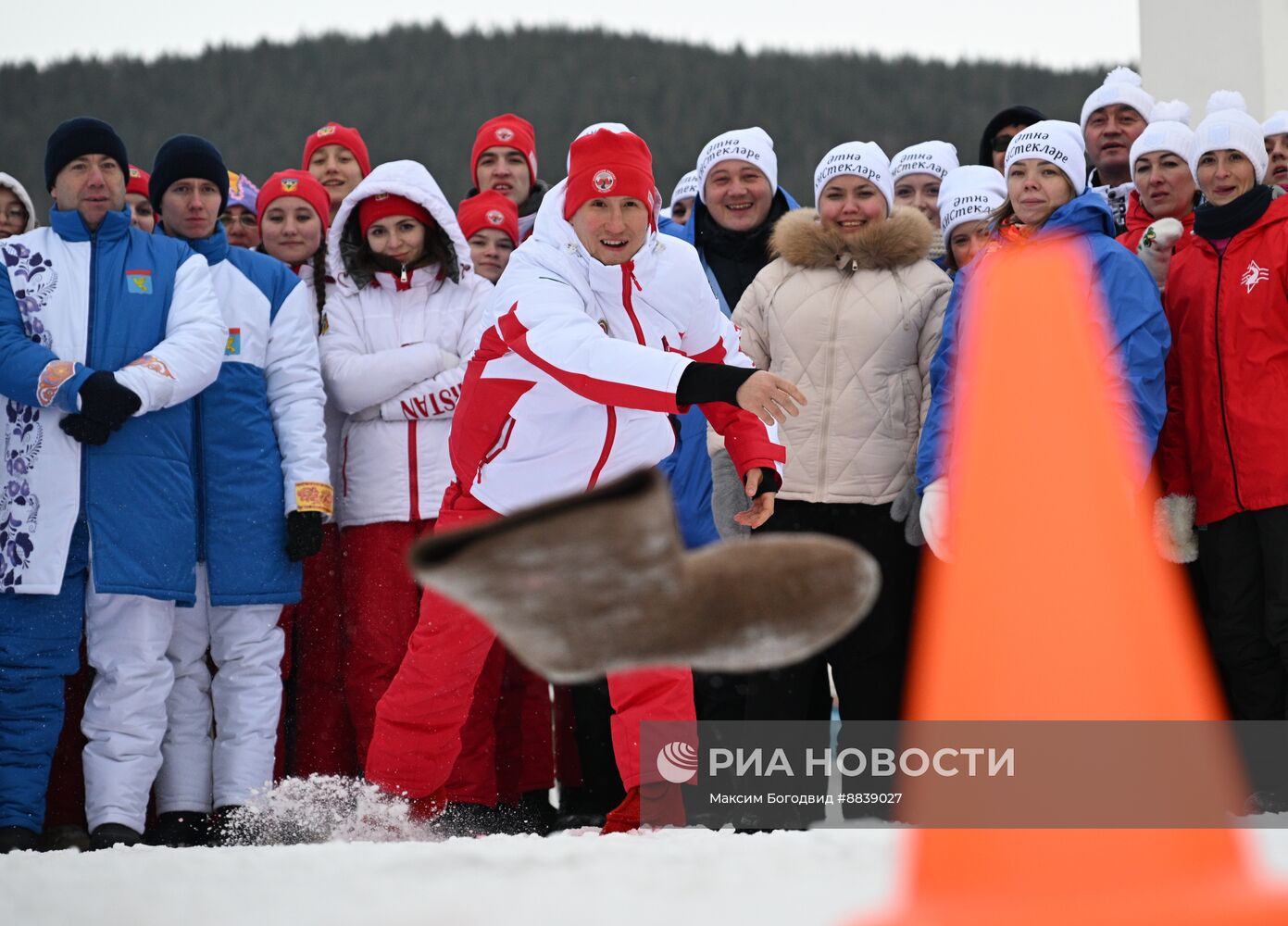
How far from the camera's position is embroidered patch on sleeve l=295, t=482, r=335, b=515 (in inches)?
173

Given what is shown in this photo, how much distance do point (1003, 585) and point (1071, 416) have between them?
0.24 metres

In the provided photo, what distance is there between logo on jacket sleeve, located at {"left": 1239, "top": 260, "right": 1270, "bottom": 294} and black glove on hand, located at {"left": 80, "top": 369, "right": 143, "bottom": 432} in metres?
3.18

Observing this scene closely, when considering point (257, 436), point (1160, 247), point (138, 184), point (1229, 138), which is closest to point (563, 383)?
point (257, 436)

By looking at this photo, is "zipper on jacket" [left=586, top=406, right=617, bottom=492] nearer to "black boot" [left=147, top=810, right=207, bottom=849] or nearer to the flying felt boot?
A: "black boot" [left=147, top=810, right=207, bottom=849]

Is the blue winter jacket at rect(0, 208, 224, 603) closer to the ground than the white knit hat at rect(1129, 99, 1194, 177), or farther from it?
closer to the ground

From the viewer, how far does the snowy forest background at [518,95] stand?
37.3 feet

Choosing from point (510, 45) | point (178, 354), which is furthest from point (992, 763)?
point (510, 45)

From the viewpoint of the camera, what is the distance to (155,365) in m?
4.12

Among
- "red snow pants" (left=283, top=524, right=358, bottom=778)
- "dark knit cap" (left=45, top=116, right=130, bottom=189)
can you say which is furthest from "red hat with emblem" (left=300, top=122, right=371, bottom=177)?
"red snow pants" (left=283, top=524, right=358, bottom=778)

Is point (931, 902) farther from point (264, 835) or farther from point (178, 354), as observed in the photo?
point (178, 354)

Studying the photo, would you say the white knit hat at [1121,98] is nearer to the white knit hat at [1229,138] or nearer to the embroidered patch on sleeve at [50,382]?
the white knit hat at [1229,138]

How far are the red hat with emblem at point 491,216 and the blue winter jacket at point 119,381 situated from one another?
1.28 meters

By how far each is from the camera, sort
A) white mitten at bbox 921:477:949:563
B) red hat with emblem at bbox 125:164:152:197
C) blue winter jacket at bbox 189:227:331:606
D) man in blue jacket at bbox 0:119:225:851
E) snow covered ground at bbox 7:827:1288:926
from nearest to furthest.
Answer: snow covered ground at bbox 7:827:1288:926, white mitten at bbox 921:477:949:563, man in blue jacket at bbox 0:119:225:851, blue winter jacket at bbox 189:227:331:606, red hat with emblem at bbox 125:164:152:197

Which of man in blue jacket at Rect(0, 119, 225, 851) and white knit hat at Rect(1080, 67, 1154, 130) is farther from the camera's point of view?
white knit hat at Rect(1080, 67, 1154, 130)
